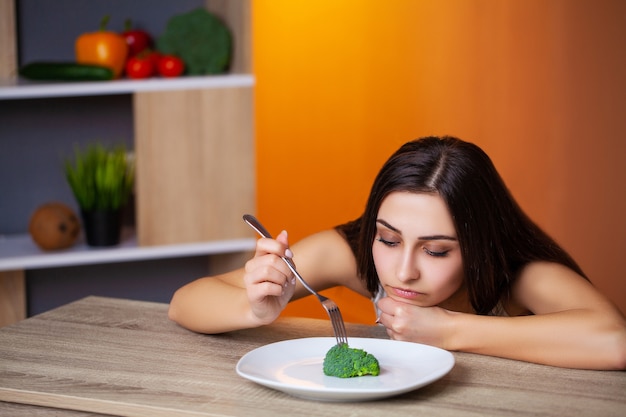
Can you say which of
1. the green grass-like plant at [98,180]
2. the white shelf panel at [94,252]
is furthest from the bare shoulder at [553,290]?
the green grass-like plant at [98,180]

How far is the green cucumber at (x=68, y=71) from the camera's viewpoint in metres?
3.05

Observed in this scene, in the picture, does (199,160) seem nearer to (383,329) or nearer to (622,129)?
(383,329)

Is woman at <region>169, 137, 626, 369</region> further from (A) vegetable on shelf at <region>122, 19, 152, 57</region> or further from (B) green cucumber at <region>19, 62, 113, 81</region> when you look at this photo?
(A) vegetable on shelf at <region>122, 19, 152, 57</region>

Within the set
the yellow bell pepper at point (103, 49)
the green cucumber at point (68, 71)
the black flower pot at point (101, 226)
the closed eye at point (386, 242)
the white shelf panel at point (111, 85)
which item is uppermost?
the yellow bell pepper at point (103, 49)

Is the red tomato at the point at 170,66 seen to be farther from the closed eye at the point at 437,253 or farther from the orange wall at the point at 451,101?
the closed eye at the point at 437,253

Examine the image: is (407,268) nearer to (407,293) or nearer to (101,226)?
(407,293)

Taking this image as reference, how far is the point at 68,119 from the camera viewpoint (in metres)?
3.37

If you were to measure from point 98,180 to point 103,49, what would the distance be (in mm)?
432

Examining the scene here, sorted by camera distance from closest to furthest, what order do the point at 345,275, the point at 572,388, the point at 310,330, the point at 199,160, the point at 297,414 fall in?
1. the point at 297,414
2. the point at 572,388
3. the point at 310,330
4. the point at 345,275
5. the point at 199,160

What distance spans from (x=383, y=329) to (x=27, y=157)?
1997 mm

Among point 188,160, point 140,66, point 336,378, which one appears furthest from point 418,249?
point 140,66

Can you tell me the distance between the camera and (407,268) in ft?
5.34

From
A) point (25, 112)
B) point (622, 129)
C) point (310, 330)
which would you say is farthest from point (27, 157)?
point (622, 129)

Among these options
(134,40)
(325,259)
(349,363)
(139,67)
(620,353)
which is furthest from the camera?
(134,40)
